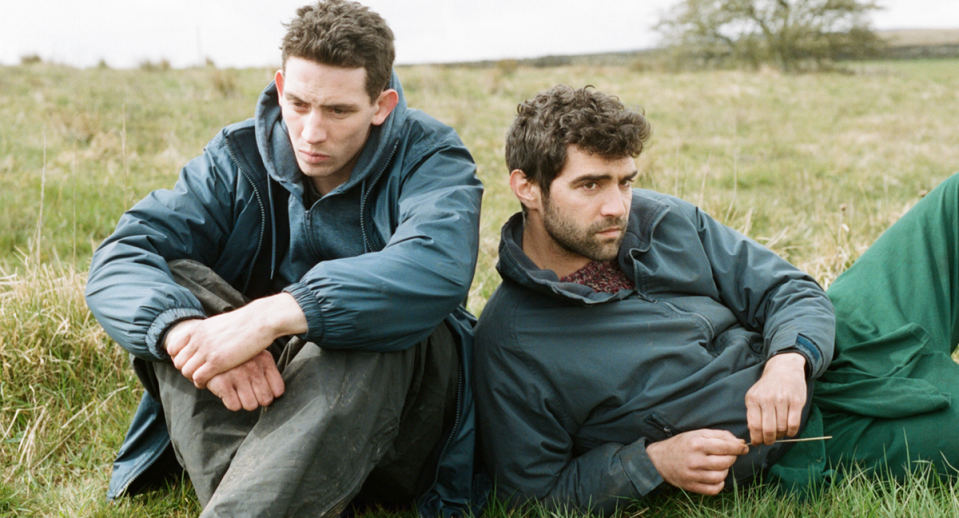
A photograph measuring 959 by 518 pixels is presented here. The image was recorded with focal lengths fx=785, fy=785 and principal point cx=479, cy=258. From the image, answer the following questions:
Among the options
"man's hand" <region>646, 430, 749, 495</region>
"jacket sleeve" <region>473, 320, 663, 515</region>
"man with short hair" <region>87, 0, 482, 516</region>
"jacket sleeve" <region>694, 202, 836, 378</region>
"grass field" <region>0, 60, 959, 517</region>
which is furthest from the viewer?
"grass field" <region>0, 60, 959, 517</region>

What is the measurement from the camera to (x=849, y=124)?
12664mm

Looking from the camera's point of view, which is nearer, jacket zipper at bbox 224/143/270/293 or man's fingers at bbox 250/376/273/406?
man's fingers at bbox 250/376/273/406

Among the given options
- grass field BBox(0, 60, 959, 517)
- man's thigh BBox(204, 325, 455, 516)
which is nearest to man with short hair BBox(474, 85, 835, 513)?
grass field BBox(0, 60, 959, 517)

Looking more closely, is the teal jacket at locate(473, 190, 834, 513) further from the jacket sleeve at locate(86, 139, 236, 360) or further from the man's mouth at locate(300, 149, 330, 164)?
the jacket sleeve at locate(86, 139, 236, 360)

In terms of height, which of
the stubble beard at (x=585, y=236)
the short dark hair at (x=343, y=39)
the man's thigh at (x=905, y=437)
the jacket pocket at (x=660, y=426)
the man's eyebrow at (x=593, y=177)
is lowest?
the man's thigh at (x=905, y=437)

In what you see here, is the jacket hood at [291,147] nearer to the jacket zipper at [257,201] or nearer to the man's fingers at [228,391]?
the jacket zipper at [257,201]

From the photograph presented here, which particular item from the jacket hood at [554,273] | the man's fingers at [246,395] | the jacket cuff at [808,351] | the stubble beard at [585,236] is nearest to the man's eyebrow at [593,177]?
the stubble beard at [585,236]

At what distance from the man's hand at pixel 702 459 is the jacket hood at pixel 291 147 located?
1431 mm

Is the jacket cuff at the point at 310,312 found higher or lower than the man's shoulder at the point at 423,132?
lower

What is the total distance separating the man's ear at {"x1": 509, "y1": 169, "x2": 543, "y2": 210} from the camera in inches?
115

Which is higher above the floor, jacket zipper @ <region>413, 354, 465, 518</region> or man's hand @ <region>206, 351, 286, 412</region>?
man's hand @ <region>206, 351, 286, 412</region>

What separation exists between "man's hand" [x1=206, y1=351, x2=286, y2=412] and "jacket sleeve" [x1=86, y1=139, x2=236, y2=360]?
0.75ft

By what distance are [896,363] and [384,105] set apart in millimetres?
2092

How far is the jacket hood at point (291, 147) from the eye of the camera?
112 inches
